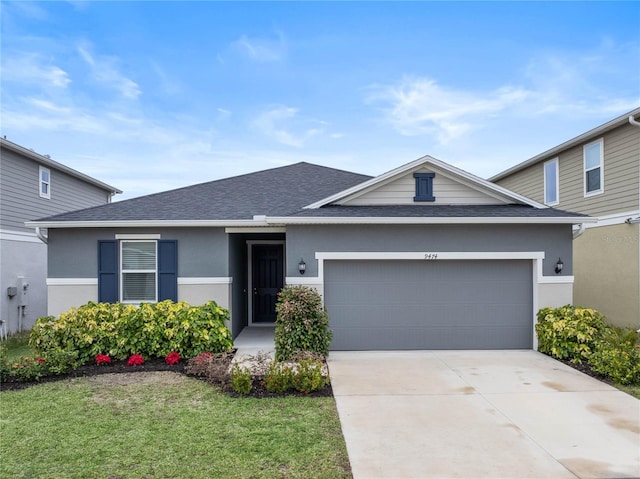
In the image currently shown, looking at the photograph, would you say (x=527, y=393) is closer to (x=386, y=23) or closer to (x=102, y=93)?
(x=386, y=23)

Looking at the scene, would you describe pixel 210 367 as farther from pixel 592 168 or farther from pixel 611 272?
pixel 592 168

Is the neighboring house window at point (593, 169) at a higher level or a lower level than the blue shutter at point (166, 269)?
higher

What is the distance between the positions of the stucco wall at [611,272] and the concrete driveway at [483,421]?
13.8 ft

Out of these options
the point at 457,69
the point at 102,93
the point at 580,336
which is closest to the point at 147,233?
the point at 102,93

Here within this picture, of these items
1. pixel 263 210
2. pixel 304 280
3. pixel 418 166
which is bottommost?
pixel 304 280

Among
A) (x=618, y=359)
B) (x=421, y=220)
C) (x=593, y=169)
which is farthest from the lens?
(x=593, y=169)

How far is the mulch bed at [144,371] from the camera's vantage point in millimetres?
5805

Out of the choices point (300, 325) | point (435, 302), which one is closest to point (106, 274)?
point (300, 325)

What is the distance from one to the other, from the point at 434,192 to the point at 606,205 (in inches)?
204

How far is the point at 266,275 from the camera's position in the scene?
1141cm

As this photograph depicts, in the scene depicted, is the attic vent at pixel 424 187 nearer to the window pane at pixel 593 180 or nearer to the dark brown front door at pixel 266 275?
the dark brown front door at pixel 266 275

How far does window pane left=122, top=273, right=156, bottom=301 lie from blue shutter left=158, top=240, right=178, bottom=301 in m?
0.23

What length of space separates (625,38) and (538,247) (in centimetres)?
676

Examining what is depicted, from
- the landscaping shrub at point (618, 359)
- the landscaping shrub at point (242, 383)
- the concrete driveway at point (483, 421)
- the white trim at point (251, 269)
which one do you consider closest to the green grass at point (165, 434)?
the landscaping shrub at point (242, 383)
